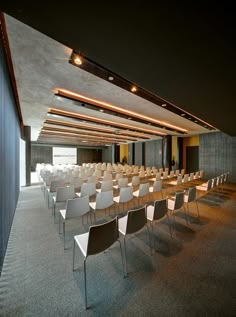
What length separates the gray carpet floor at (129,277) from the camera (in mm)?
1680

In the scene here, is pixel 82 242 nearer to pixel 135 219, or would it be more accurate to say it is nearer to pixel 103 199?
pixel 135 219

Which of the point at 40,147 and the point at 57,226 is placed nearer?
the point at 57,226

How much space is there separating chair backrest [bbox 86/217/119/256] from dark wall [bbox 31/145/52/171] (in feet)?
69.8

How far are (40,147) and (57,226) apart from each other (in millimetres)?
19917

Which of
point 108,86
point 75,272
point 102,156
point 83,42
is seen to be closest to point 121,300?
point 75,272

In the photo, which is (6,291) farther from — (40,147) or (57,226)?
(40,147)

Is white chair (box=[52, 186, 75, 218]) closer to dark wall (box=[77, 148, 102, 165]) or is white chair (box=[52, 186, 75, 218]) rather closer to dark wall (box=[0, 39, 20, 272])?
dark wall (box=[0, 39, 20, 272])

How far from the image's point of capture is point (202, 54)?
1925mm

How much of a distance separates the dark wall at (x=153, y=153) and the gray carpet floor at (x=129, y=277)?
12.8 meters

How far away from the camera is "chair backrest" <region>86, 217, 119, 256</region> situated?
1806 mm

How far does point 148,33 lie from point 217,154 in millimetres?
11775

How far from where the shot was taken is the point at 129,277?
211 centimetres

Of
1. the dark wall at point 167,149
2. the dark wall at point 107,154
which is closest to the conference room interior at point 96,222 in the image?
the dark wall at point 167,149

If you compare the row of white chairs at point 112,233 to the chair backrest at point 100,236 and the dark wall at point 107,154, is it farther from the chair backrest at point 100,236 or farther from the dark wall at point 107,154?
the dark wall at point 107,154
